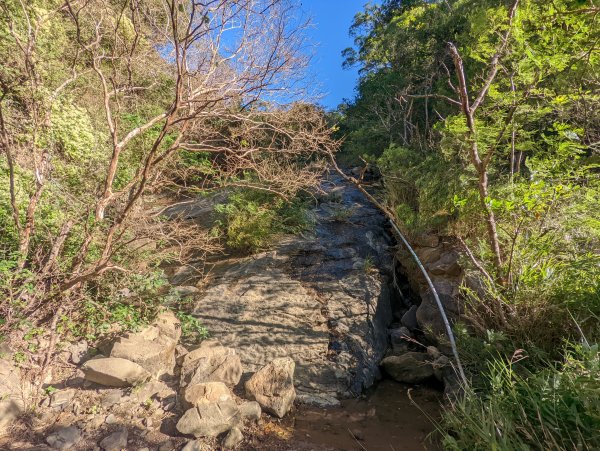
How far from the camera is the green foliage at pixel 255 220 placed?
5980 mm

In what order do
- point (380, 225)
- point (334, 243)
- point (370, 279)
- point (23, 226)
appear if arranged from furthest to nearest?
point (380, 225)
point (334, 243)
point (370, 279)
point (23, 226)

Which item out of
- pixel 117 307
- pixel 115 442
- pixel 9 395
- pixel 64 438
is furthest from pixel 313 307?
pixel 9 395

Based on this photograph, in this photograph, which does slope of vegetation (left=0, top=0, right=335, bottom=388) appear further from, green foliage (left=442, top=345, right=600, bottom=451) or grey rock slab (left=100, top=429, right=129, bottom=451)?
green foliage (left=442, top=345, right=600, bottom=451)

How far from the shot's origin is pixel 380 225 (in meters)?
7.17

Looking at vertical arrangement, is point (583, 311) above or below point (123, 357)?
above

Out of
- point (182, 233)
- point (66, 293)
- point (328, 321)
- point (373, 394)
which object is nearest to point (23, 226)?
point (66, 293)

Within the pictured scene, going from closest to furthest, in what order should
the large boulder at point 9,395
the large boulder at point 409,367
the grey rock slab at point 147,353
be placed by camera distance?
the large boulder at point 9,395 → the grey rock slab at point 147,353 → the large boulder at point 409,367

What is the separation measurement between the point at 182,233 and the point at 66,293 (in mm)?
1640

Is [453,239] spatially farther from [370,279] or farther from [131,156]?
[131,156]

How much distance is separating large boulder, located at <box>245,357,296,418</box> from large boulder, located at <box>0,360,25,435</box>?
2.02 meters

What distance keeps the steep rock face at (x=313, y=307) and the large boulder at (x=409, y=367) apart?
6.9 inches

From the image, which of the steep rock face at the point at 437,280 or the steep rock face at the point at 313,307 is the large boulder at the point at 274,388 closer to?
the steep rock face at the point at 313,307

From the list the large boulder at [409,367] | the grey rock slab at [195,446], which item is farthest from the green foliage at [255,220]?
the grey rock slab at [195,446]

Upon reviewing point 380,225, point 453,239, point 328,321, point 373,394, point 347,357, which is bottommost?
point 373,394
